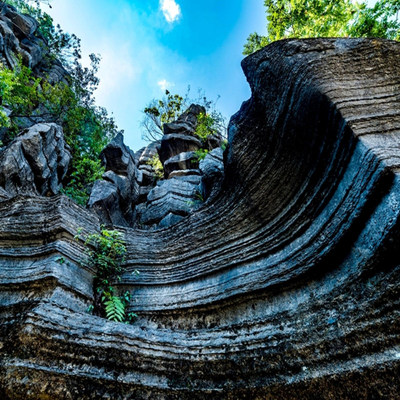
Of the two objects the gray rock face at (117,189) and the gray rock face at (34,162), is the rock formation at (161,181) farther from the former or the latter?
the gray rock face at (34,162)

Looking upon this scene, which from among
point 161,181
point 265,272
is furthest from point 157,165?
point 265,272

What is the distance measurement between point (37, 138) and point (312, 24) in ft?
40.7

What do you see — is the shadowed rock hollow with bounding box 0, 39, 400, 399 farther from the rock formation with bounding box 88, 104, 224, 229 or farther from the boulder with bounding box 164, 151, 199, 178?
the boulder with bounding box 164, 151, 199, 178

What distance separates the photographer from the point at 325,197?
3.80 metres

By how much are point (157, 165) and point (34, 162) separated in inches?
333

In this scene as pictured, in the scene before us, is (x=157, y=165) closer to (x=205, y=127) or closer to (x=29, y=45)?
(x=205, y=127)

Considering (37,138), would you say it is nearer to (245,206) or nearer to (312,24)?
(245,206)

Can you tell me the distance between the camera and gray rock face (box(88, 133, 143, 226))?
1108 cm

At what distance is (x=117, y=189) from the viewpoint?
41.2 feet

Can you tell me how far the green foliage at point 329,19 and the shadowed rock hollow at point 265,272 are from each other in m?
6.23

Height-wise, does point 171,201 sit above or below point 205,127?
below

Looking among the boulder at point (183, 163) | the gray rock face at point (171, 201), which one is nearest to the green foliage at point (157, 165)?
the boulder at point (183, 163)

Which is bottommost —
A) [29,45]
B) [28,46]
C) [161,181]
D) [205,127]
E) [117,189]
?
[117,189]

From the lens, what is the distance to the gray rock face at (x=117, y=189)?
36.3 ft
